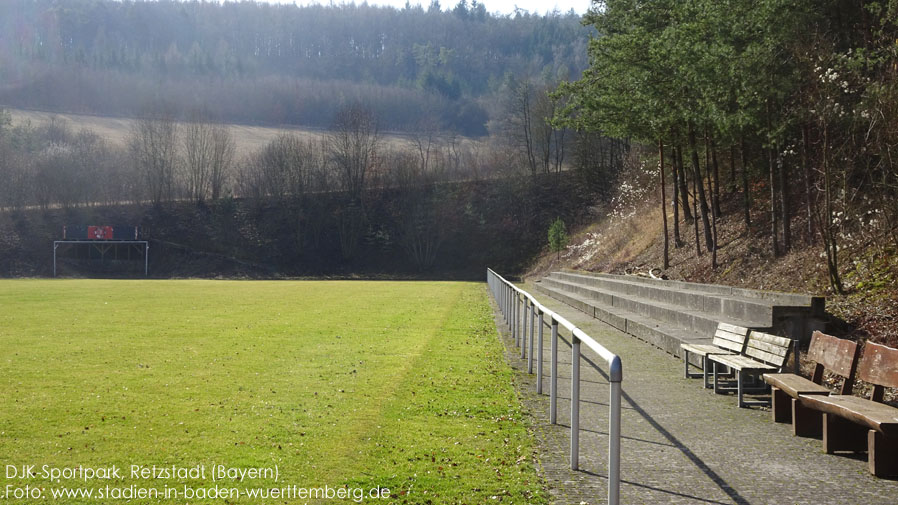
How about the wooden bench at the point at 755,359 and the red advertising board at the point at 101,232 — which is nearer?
the wooden bench at the point at 755,359

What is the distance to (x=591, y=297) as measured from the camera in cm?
2530

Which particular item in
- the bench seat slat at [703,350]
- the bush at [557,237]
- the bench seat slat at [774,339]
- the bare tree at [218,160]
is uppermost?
the bare tree at [218,160]

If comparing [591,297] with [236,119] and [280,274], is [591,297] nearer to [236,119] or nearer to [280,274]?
[280,274]

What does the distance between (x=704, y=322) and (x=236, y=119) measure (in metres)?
130

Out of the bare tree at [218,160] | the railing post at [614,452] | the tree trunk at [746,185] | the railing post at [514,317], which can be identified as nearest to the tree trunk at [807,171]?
the tree trunk at [746,185]

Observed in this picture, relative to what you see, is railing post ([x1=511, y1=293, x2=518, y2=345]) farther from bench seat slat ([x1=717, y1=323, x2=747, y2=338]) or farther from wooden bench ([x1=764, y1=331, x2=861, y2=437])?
wooden bench ([x1=764, y1=331, x2=861, y2=437])

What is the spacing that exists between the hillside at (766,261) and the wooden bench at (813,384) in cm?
254

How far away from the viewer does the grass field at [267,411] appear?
593 centimetres

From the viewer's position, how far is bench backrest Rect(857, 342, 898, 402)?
6199 millimetres

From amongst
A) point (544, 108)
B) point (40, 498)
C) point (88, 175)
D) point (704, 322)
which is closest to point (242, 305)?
point (704, 322)

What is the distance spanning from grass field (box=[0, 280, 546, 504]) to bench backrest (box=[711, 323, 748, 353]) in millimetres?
2926

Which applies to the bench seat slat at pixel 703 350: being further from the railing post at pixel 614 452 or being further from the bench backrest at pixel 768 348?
the railing post at pixel 614 452

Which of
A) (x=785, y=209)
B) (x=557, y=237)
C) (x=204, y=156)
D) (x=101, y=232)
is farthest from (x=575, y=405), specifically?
(x=204, y=156)

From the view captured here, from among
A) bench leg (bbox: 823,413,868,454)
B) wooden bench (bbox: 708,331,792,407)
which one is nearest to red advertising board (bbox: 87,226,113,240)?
wooden bench (bbox: 708,331,792,407)
